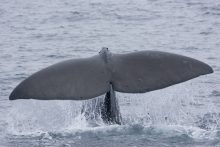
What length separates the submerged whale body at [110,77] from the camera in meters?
4.72

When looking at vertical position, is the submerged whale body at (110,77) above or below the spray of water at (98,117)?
above

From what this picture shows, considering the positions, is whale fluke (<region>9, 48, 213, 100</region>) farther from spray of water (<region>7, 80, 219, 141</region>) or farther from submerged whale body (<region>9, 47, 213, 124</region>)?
spray of water (<region>7, 80, 219, 141</region>)

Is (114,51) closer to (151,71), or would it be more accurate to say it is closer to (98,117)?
(98,117)

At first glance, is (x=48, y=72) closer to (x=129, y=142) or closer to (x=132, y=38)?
(x=129, y=142)

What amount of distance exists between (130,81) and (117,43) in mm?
10706

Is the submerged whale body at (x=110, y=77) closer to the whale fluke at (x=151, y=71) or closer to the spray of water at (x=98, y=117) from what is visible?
the whale fluke at (x=151, y=71)

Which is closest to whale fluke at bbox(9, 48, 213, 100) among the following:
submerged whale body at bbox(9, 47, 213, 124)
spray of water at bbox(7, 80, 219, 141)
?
submerged whale body at bbox(9, 47, 213, 124)

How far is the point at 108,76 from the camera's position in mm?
5008

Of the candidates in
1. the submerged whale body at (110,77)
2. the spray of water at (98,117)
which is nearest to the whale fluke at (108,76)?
the submerged whale body at (110,77)

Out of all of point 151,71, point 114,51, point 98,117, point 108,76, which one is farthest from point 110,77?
point 114,51

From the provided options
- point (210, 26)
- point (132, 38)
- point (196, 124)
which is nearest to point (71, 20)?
point (132, 38)

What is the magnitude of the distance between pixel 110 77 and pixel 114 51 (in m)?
9.03

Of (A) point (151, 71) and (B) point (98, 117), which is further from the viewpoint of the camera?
(B) point (98, 117)

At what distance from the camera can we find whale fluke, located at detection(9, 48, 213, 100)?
471 centimetres
